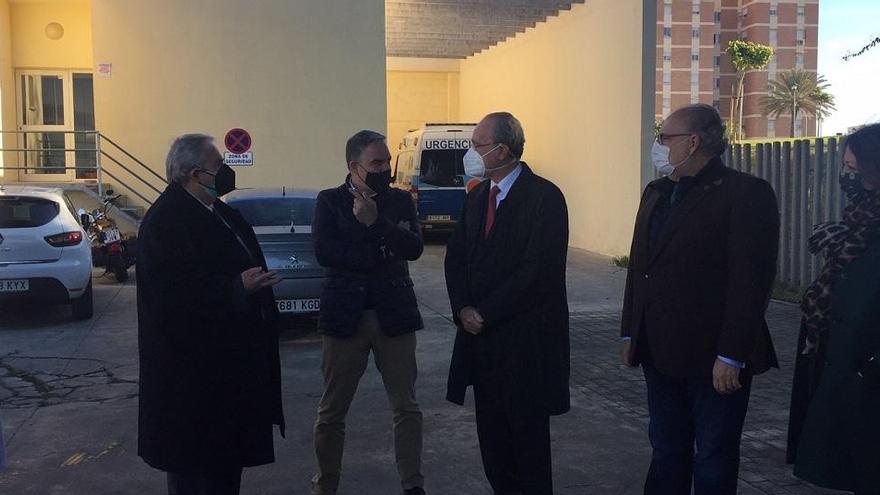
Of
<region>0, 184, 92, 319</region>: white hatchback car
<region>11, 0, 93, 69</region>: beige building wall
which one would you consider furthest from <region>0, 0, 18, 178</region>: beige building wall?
<region>0, 184, 92, 319</region>: white hatchback car

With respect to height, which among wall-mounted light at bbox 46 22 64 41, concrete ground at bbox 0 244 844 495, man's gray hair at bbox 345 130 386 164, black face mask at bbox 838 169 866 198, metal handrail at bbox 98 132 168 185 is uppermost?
wall-mounted light at bbox 46 22 64 41

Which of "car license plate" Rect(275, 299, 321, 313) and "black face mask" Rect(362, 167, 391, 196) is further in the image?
"car license plate" Rect(275, 299, 321, 313)

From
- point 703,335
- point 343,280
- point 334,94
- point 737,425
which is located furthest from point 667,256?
point 334,94

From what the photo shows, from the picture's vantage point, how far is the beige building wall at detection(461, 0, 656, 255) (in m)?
15.3

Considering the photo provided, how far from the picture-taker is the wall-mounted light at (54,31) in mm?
18734

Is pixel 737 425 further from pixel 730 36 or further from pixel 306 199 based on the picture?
pixel 730 36

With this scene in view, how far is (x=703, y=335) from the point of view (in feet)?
11.4

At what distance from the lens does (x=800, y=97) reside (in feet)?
351

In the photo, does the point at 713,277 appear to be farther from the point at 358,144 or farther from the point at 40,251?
the point at 40,251

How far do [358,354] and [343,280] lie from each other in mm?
379

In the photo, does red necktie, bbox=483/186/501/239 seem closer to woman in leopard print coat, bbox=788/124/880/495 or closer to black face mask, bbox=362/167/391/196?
black face mask, bbox=362/167/391/196

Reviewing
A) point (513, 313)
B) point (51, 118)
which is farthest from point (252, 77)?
point (513, 313)

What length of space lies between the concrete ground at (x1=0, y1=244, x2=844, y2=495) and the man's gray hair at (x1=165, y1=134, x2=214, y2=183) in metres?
2.04

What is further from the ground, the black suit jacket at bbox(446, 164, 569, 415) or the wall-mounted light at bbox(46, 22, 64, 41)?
the wall-mounted light at bbox(46, 22, 64, 41)
